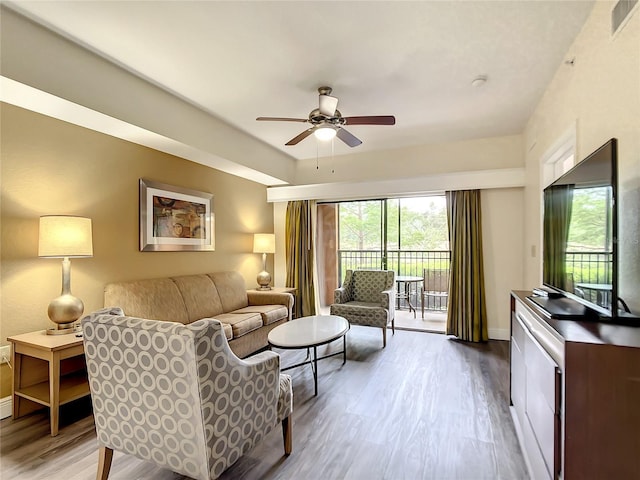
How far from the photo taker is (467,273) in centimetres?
427

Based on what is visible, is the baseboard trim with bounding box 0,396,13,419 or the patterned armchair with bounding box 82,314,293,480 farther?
the baseboard trim with bounding box 0,396,13,419

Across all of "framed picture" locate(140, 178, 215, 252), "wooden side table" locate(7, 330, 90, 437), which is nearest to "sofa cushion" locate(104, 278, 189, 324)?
"framed picture" locate(140, 178, 215, 252)

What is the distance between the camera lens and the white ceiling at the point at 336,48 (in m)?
1.96

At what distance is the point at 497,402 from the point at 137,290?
3240mm

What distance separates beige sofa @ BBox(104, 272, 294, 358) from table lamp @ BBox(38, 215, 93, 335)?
466 millimetres

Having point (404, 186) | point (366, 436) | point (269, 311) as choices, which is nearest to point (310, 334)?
point (366, 436)

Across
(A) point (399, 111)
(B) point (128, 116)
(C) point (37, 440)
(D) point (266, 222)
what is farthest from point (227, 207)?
(C) point (37, 440)

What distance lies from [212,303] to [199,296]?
0.66 ft

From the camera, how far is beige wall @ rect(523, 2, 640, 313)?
4.97 feet

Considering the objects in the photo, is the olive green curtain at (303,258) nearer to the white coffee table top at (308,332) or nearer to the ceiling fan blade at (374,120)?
the white coffee table top at (308,332)

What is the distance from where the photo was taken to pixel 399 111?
11.4ft

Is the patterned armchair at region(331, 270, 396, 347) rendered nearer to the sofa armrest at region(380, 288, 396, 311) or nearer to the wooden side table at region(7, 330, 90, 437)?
the sofa armrest at region(380, 288, 396, 311)

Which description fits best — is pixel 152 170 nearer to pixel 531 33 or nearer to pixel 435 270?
pixel 531 33

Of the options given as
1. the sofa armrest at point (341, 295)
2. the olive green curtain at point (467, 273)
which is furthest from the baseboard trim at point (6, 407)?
the olive green curtain at point (467, 273)
